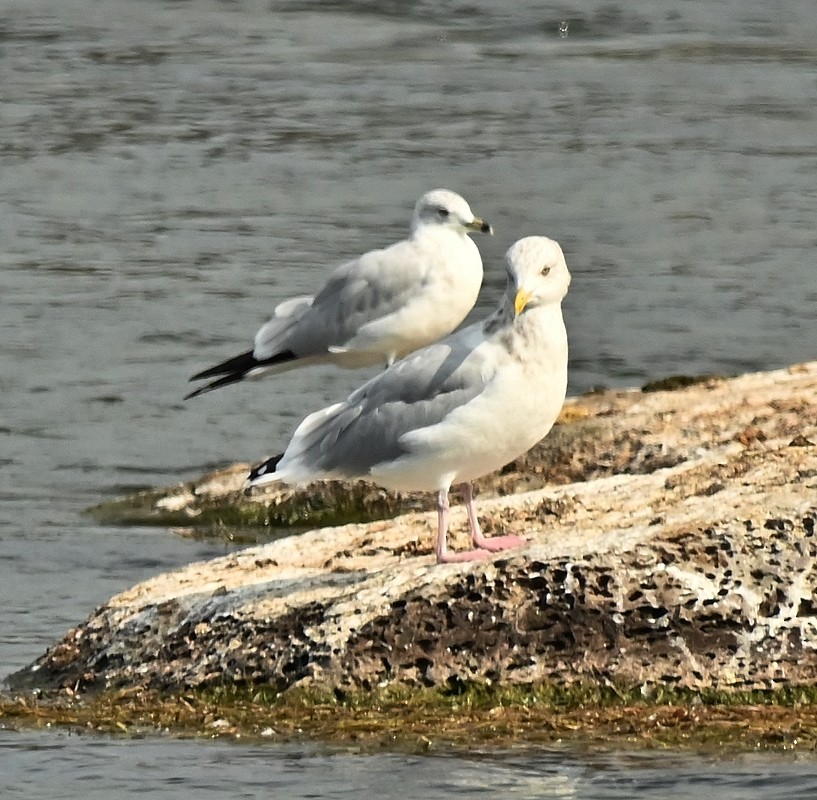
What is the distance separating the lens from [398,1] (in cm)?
3178

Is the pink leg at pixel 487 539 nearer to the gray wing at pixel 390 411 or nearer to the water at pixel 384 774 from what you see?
the gray wing at pixel 390 411

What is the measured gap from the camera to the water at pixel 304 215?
880cm

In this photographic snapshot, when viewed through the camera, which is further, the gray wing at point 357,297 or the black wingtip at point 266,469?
the gray wing at point 357,297

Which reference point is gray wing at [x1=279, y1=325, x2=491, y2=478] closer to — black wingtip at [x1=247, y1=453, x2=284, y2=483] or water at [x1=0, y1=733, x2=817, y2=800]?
black wingtip at [x1=247, y1=453, x2=284, y2=483]

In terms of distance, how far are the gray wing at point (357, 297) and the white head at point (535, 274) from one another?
3401mm

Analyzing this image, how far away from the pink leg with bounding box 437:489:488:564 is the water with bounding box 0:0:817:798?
0.90m

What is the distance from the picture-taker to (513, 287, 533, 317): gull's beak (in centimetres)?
695

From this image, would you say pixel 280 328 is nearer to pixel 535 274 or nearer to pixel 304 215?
pixel 535 274

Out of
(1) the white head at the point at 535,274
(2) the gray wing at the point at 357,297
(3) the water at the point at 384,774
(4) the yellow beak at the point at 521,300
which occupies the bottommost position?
(3) the water at the point at 384,774

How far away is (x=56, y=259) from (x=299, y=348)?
25.8 feet

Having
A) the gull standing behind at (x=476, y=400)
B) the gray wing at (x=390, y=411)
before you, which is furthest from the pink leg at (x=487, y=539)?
the gray wing at (x=390, y=411)

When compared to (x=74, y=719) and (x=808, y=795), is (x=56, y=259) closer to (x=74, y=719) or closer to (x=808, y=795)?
(x=74, y=719)

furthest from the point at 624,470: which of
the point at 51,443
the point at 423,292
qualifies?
the point at 51,443

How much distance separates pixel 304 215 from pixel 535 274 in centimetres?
1308
